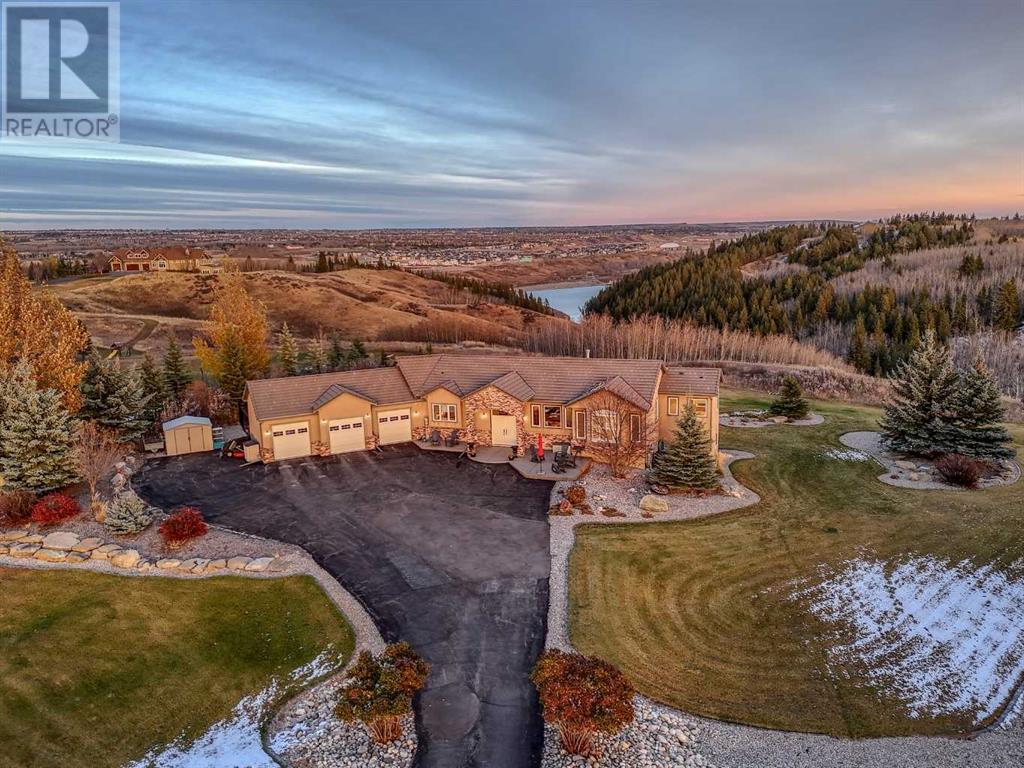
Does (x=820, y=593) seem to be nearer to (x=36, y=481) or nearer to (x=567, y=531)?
(x=567, y=531)

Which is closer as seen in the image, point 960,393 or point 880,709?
point 880,709

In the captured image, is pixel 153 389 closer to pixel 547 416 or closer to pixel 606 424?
pixel 547 416

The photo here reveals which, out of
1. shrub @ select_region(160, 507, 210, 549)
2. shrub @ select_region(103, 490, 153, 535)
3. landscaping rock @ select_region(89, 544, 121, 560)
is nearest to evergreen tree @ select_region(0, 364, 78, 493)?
shrub @ select_region(103, 490, 153, 535)

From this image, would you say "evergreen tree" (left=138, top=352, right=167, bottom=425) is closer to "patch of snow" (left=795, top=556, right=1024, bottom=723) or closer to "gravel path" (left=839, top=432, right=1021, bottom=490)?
"patch of snow" (left=795, top=556, right=1024, bottom=723)

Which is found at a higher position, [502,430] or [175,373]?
[175,373]

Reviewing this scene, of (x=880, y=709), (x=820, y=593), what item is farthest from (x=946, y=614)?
(x=880, y=709)

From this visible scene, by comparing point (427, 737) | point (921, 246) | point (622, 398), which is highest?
point (921, 246)

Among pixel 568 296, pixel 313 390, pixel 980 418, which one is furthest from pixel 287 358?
pixel 568 296
